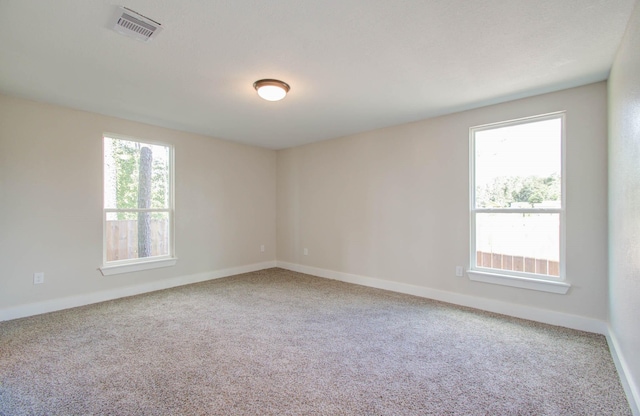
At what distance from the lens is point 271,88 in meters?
2.74

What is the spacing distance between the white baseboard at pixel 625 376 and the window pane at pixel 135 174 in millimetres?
5139

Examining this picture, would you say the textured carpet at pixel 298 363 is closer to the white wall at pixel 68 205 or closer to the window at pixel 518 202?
the white wall at pixel 68 205

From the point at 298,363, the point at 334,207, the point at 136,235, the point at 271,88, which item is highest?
the point at 271,88

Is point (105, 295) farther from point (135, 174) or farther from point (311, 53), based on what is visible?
point (311, 53)

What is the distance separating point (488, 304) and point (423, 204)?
1429 millimetres

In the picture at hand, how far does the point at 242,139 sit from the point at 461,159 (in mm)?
3521

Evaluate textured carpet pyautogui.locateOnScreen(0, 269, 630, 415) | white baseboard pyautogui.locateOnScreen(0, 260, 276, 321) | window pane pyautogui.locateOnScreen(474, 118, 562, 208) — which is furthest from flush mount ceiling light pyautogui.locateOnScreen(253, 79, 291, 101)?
white baseboard pyautogui.locateOnScreen(0, 260, 276, 321)

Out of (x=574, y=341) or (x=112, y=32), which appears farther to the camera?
(x=574, y=341)

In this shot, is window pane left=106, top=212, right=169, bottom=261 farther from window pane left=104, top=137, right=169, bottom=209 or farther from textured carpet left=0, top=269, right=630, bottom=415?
textured carpet left=0, top=269, right=630, bottom=415

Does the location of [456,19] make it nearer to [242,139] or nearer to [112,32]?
[112,32]

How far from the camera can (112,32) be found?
2.00 metres

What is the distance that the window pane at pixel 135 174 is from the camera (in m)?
3.88

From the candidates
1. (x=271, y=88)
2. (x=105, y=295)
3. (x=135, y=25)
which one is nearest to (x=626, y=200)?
(x=271, y=88)

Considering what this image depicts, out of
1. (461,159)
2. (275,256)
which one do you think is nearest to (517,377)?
(461,159)
